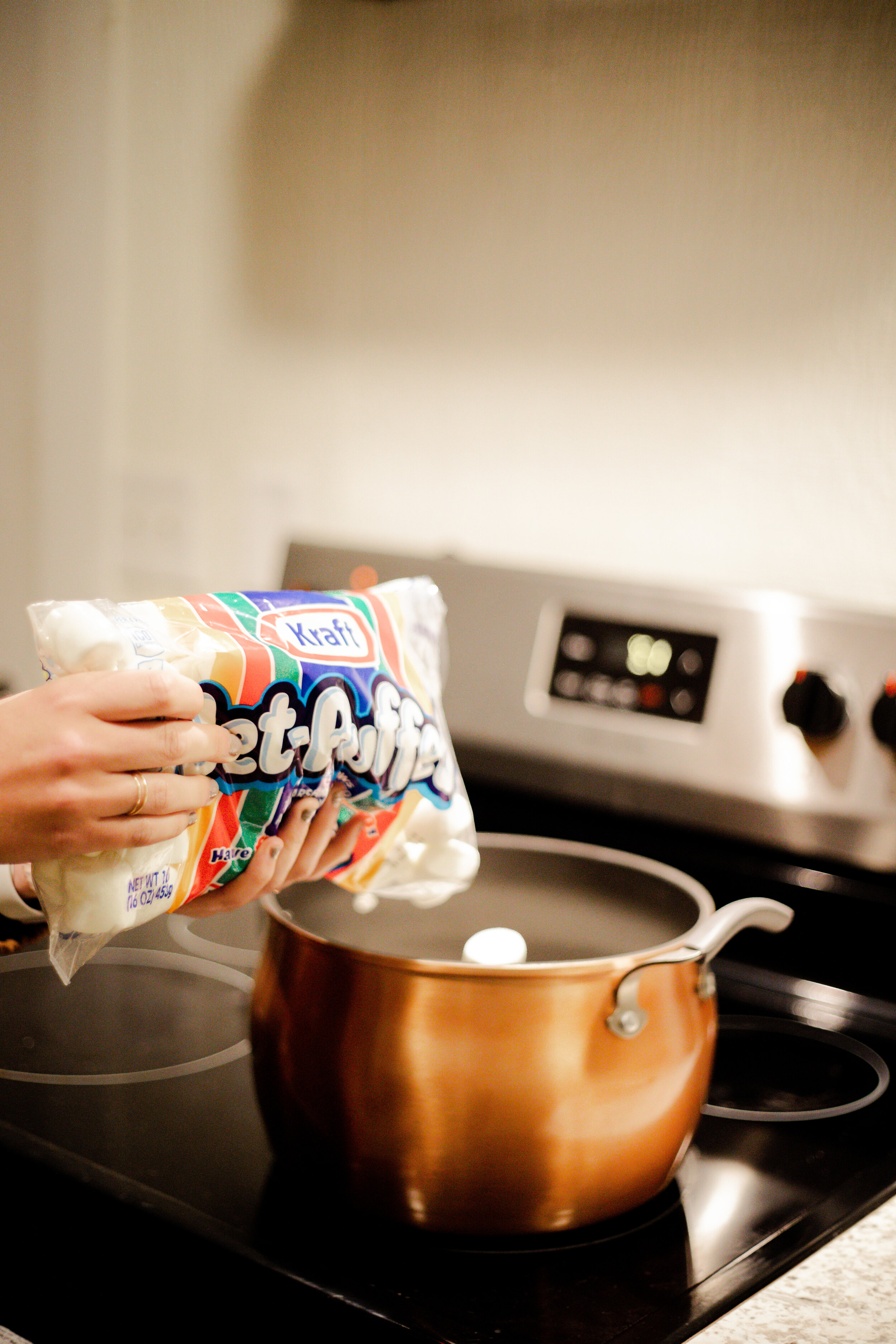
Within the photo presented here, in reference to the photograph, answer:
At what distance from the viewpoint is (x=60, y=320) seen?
141 centimetres

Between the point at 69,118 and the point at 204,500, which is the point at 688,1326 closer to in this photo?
the point at 204,500

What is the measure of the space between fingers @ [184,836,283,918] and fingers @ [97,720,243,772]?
0.11 m

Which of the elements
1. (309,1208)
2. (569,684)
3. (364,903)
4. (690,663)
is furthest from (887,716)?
(309,1208)

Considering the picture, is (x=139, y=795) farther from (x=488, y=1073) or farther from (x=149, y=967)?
(x=149, y=967)

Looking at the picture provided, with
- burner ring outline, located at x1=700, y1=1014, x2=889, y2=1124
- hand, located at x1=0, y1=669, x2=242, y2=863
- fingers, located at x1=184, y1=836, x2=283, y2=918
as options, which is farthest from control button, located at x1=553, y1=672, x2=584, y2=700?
hand, located at x1=0, y1=669, x2=242, y2=863

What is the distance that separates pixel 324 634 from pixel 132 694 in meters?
0.13

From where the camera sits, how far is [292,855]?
2.08 feet

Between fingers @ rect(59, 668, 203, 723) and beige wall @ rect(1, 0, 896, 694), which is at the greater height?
beige wall @ rect(1, 0, 896, 694)

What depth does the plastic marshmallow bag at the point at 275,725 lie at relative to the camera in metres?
0.53

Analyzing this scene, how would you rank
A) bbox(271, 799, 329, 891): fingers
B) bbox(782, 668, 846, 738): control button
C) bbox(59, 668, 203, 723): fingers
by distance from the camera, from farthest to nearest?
bbox(782, 668, 846, 738): control button → bbox(271, 799, 329, 891): fingers → bbox(59, 668, 203, 723): fingers

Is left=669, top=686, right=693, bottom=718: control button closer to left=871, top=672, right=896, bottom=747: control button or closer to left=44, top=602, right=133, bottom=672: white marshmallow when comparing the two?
left=871, top=672, right=896, bottom=747: control button

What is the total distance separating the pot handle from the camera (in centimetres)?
55

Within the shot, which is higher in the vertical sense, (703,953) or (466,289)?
(466,289)

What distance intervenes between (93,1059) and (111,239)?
0.98m
